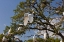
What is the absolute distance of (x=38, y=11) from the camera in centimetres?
681

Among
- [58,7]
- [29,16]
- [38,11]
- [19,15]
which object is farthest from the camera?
[19,15]

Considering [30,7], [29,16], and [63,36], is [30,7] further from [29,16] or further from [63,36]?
[29,16]

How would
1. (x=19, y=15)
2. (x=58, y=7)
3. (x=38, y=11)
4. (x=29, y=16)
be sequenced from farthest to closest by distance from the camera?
(x=19, y=15), (x=38, y=11), (x=58, y=7), (x=29, y=16)

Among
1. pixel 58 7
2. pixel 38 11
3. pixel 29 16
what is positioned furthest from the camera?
pixel 38 11

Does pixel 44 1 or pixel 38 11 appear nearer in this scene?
pixel 38 11

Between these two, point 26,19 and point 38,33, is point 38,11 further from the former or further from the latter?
point 26,19

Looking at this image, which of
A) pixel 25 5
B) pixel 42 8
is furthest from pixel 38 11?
pixel 25 5

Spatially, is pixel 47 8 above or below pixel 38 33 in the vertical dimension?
above

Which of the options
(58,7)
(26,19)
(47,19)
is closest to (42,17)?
(47,19)

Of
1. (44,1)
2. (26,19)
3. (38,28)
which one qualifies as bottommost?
(26,19)

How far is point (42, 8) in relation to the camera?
6949mm

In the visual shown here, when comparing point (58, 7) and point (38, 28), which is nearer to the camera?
point (58, 7)

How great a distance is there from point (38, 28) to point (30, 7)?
2.43ft

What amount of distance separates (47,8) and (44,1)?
510 millimetres
